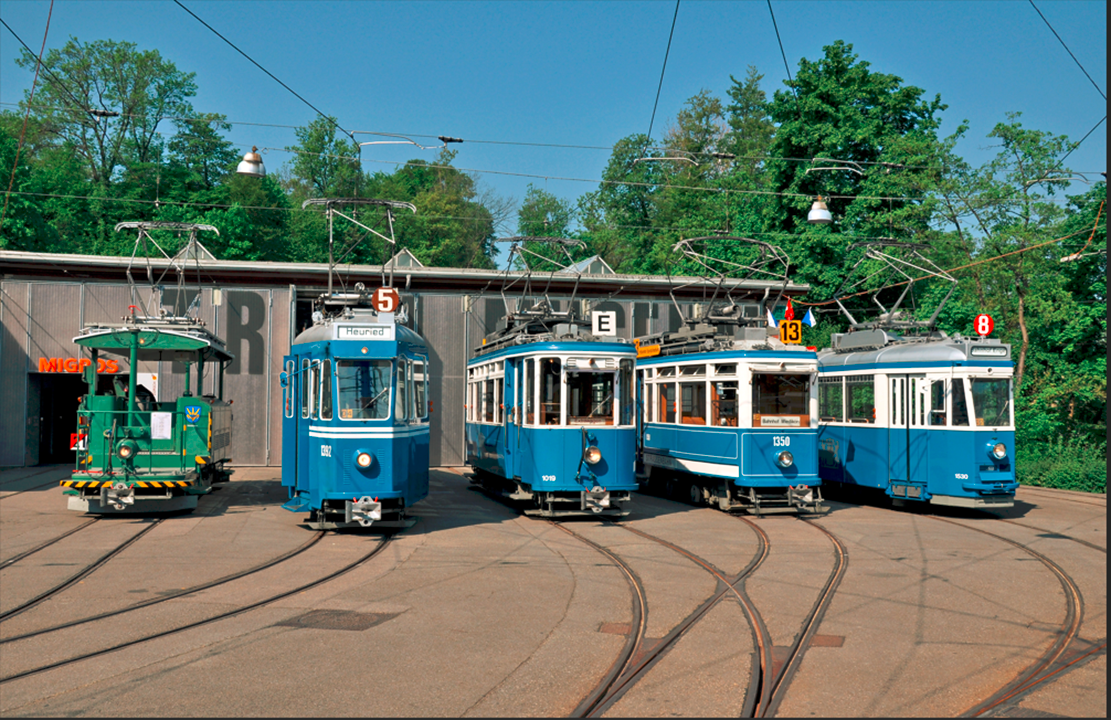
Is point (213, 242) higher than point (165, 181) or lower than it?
lower

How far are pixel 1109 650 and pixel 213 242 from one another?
46.3m

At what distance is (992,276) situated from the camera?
27.0m

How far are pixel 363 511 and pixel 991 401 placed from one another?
440 inches

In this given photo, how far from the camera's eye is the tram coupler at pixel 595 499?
51.0 feet

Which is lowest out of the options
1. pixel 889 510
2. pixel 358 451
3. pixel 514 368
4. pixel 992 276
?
pixel 889 510

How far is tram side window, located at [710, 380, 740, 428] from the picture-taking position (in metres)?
16.8

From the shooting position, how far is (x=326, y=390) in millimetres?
14141

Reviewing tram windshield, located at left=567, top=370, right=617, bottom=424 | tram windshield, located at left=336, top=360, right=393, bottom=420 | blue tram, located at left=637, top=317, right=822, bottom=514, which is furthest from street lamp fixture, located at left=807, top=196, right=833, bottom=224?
tram windshield, located at left=336, top=360, right=393, bottom=420

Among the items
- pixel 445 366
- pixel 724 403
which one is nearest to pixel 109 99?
pixel 445 366

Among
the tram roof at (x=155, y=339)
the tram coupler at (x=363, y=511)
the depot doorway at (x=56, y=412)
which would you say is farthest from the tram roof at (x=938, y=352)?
the depot doorway at (x=56, y=412)

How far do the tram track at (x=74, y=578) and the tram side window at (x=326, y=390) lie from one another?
3.17m

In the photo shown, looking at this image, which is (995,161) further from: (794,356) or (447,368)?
(447,368)

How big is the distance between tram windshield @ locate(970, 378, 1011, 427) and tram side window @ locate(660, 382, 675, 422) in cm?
564

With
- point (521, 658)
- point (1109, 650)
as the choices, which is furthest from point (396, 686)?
point (1109, 650)
